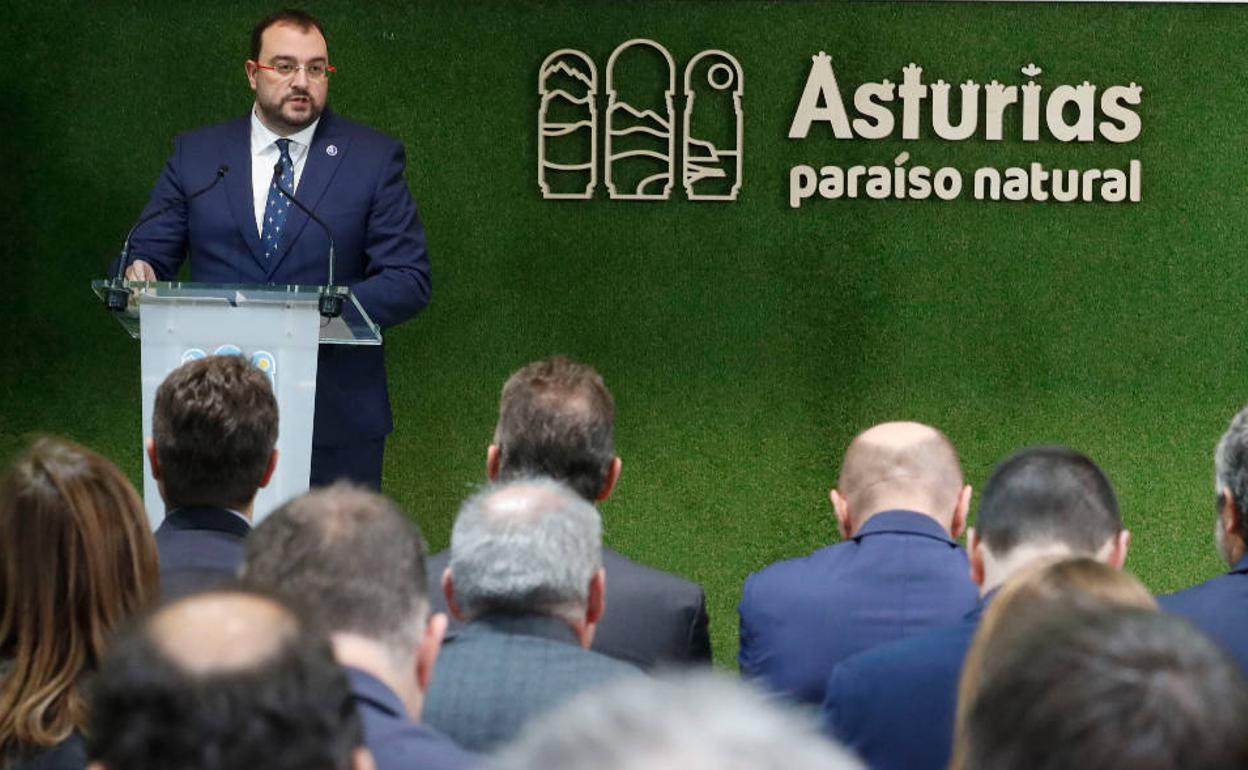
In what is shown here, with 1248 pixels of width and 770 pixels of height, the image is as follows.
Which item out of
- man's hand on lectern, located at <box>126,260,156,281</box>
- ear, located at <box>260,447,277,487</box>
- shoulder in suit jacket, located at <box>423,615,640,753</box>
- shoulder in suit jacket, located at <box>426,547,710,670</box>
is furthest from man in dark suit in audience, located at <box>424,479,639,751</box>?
man's hand on lectern, located at <box>126,260,156,281</box>

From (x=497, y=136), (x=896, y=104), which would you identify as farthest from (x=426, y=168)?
(x=896, y=104)

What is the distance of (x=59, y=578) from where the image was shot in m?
2.04

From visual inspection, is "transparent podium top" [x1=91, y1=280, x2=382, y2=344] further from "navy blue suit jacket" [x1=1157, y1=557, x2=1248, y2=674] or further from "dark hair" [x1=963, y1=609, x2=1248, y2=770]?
"dark hair" [x1=963, y1=609, x2=1248, y2=770]

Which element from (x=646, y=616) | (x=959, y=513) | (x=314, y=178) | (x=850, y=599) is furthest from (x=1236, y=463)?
(x=314, y=178)

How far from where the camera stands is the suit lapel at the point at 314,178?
4008 mm

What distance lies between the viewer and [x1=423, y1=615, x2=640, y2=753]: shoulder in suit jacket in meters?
2.16

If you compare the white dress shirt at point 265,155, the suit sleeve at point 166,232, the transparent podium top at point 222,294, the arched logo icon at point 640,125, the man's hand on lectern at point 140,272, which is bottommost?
the transparent podium top at point 222,294

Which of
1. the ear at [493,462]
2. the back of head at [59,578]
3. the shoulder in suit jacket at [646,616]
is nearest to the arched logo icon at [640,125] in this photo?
the ear at [493,462]

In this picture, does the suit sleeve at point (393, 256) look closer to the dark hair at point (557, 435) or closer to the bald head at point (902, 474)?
the dark hair at point (557, 435)

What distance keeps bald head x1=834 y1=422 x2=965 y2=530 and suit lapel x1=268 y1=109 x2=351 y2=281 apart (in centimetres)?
145

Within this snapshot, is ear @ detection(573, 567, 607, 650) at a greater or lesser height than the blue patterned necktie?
lesser

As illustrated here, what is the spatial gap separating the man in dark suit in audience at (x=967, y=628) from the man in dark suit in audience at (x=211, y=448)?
1097 mm

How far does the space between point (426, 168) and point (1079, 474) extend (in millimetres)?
3127

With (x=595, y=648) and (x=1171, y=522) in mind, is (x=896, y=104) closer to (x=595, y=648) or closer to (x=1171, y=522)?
(x=1171, y=522)
